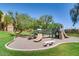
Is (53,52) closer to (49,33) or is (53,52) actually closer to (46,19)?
(49,33)

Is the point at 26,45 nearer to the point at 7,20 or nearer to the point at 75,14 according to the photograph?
the point at 7,20

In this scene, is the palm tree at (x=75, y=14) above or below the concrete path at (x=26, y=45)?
above

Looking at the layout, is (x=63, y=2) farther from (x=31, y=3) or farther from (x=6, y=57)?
(x=6, y=57)

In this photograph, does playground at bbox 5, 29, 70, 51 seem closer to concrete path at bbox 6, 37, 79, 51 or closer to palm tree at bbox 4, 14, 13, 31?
concrete path at bbox 6, 37, 79, 51

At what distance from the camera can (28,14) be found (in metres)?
2.22

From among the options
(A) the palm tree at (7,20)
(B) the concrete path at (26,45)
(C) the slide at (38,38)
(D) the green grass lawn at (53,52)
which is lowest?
(D) the green grass lawn at (53,52)

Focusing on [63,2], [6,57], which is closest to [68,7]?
[63,2]

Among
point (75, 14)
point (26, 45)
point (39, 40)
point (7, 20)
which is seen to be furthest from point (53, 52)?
point (7, 20)

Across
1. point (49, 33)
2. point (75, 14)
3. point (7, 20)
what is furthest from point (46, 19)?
point (7, 20)

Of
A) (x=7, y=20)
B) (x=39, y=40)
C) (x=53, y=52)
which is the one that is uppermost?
(x=7, y=20)

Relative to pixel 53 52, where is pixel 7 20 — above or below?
above

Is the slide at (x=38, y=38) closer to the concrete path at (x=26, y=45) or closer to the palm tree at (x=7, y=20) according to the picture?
the concrete path at (x=26, y=45)

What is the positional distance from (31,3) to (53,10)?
0.25 meters

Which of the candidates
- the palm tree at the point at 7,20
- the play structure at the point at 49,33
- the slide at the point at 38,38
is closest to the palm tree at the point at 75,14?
the play structure at the point at 49,33
